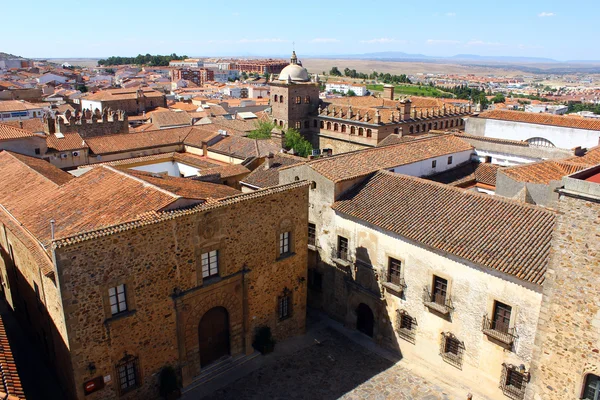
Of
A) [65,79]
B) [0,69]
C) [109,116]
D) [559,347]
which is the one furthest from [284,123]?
[0,69]

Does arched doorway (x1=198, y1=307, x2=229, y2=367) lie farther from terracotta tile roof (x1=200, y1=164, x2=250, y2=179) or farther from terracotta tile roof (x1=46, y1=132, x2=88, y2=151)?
terracotta tile roof (x1=46, y1=132, x2=88, y2=151)

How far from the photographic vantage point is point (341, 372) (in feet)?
70.7

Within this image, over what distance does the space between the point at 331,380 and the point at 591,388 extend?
9.85 meters

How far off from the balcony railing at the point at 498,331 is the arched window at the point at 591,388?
3.19 meters

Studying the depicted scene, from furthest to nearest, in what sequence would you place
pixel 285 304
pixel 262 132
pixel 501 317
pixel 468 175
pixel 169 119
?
1. pixel 169 119
2. pixel 262 132
3. pixel 468 175
4. pixel 285 304
5. pixel 501 317

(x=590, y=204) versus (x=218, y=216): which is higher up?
(x=590, y=204)

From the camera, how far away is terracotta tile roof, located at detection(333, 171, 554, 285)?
18.1m

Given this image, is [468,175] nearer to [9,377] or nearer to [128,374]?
[128,374]

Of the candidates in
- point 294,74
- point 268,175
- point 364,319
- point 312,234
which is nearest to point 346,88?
point 294,74

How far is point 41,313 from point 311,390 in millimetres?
11434

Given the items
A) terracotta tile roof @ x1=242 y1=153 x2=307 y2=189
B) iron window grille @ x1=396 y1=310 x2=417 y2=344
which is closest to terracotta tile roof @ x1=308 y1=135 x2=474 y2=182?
terracotta tile roof @ x1=242 y1=153 x2=307 y2=189

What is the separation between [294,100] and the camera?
207ft

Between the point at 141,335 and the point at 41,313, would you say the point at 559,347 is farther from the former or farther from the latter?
the point at 41,313

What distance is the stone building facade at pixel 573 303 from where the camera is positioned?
14117mm
